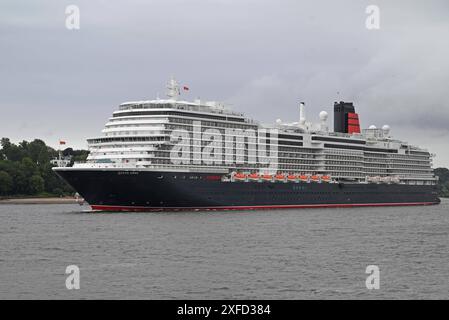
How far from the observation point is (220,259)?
1941 inches

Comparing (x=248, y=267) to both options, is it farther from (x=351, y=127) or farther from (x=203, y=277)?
(x=351, y=127)

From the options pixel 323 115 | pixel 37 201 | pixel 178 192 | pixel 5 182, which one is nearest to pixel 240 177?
pixel 178 192

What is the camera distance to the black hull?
300 feet

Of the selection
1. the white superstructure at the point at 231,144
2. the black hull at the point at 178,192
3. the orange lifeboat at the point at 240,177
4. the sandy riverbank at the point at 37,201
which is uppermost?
the white superstructure at the point at 231,144

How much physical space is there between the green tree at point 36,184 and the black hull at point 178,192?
86488mm

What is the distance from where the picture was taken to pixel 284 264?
47781 mm

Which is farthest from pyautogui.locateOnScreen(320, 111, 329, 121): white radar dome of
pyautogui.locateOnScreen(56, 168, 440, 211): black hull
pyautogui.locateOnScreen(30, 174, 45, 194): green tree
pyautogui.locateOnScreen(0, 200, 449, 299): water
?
pyautogui.locateOnScreen(30, 174, 45, 194): green tree

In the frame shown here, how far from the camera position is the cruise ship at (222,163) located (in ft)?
305

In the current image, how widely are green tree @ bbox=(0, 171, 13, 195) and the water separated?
100136mm

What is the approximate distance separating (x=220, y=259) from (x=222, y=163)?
55586 millimetres

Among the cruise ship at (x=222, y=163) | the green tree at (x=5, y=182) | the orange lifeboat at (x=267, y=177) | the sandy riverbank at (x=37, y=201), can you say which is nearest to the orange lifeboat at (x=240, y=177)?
the cruise ship at (x=222, y=163)

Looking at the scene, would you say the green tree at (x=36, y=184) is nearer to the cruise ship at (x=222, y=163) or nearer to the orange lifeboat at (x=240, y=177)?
the cruise ship at (x=222, y=163)
